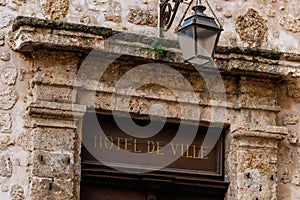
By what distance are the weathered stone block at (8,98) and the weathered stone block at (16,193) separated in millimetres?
615

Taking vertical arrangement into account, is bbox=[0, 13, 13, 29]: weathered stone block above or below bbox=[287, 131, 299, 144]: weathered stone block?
above

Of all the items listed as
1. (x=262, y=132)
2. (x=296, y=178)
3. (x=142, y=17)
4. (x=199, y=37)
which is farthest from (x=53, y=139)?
(x=296, y=178)

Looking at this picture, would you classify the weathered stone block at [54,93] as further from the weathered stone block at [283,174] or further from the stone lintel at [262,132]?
the weathered stone block at [283,174]

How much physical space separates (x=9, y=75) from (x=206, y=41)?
1.63m

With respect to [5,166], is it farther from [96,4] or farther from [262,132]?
[262,132]

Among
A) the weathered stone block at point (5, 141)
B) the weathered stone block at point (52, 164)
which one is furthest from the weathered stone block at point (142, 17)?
the weathered stone block at point (5, 141)

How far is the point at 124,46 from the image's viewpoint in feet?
23.7

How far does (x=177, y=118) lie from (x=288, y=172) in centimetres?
107

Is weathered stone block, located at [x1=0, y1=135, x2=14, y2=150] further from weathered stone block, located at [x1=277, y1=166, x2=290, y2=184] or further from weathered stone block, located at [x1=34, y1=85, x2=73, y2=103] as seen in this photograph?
weathered stone block, located at [x1=277, y1=166, x2=290, y2=184]

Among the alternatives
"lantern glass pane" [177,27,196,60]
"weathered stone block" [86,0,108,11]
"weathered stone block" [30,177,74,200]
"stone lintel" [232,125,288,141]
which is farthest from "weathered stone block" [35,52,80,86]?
"stone lintel" [232,125,288,141]

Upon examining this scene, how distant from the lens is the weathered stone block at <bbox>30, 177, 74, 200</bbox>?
6.86m

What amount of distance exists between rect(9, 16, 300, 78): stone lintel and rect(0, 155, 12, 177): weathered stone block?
2.81ft

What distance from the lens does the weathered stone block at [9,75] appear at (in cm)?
705

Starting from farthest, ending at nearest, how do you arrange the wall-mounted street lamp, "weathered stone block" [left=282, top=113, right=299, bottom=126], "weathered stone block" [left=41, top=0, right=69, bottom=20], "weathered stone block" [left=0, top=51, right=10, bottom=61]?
"weathered stone block" [left=282, top=113, right=299, bottom=126]
"weathered stone block" [left=41, top=0, right=69, bottom=20]
"weathered stone block" [left=0, top=51, right=10, bottom=61]
the wall-mounted street lamp
